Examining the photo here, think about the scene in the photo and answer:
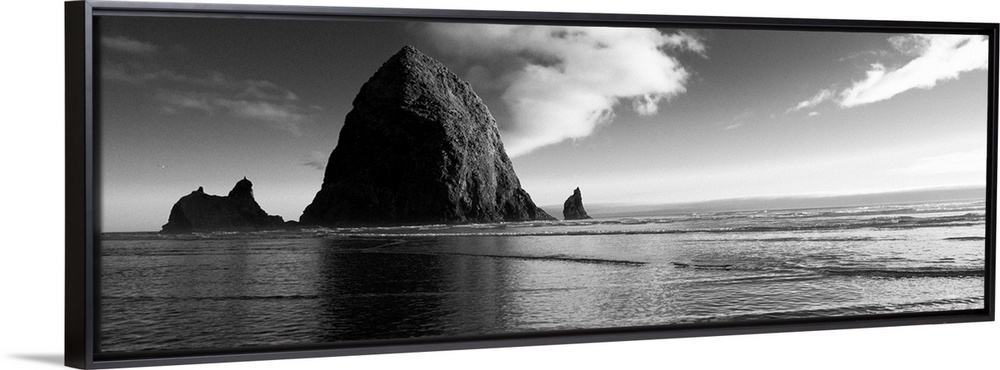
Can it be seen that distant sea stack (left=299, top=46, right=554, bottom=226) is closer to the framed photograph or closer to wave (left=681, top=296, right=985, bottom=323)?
the framed photograph

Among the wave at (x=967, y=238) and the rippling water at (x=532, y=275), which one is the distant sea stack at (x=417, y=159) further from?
the wave at (x=967, y=238)

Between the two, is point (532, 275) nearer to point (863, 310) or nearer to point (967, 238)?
point (863, 310)

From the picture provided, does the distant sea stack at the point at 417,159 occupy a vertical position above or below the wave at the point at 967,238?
above

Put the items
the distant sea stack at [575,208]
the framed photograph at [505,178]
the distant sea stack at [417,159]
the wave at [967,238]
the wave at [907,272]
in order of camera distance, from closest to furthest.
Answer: the framed photograph at [505,178]
the distant sea stack at [417,159]
the distant sea stack at [575,208]
the wave at [907,272]
the wave at [967,238]

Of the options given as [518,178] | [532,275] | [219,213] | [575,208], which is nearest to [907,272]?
[575,208]

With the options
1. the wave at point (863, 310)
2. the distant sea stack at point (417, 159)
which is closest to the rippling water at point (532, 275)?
the wave at point (863, 310)

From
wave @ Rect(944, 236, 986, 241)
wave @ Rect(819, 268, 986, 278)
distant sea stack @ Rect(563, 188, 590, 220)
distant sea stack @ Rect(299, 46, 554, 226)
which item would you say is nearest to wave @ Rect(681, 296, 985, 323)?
wave @ Rect(819, 268, 986, 278)

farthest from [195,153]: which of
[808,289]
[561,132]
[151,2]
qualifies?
[808,289]
